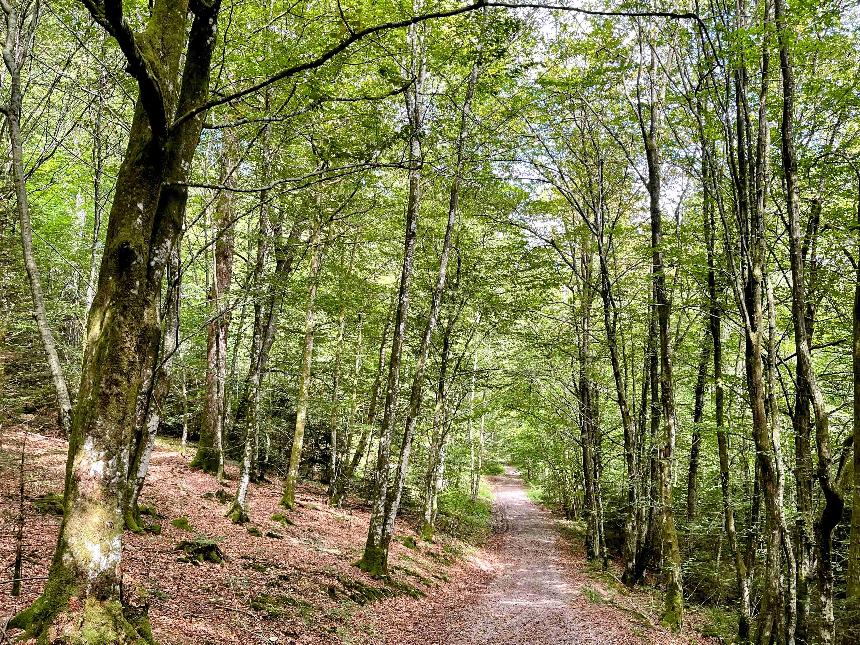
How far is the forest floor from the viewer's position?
6.34m

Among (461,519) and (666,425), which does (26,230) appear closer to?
(666,425)

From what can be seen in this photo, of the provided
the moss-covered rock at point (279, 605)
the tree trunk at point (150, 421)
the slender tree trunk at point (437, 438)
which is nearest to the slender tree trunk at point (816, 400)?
the moss-covered rock at point (279, 605)

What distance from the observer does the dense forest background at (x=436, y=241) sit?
13.1ft

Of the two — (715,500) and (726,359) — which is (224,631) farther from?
(715,500)

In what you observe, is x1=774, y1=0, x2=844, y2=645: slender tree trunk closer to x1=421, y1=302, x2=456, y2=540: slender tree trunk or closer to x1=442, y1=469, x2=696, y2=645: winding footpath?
x1=442, y1=469, x2=696, y2=645: winding footpath

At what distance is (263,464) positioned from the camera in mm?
20406

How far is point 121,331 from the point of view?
3656 mm

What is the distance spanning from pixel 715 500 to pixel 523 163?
1412 cm

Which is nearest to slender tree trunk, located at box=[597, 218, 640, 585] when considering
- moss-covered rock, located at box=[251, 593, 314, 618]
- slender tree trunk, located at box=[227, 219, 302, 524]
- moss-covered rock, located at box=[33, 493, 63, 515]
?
slender tree trunk, located at box=[227, 219, 302, 524]

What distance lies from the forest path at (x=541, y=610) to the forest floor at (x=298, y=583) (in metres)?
0.05

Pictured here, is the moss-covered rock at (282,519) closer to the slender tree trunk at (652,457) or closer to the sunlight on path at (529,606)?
the sunlight on path at (529,606)

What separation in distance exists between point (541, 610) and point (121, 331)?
36.3 feet

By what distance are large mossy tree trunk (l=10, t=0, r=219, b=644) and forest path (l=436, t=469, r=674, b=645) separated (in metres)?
6.74

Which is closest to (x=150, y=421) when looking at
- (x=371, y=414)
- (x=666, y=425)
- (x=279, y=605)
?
(x=279, y=605)
